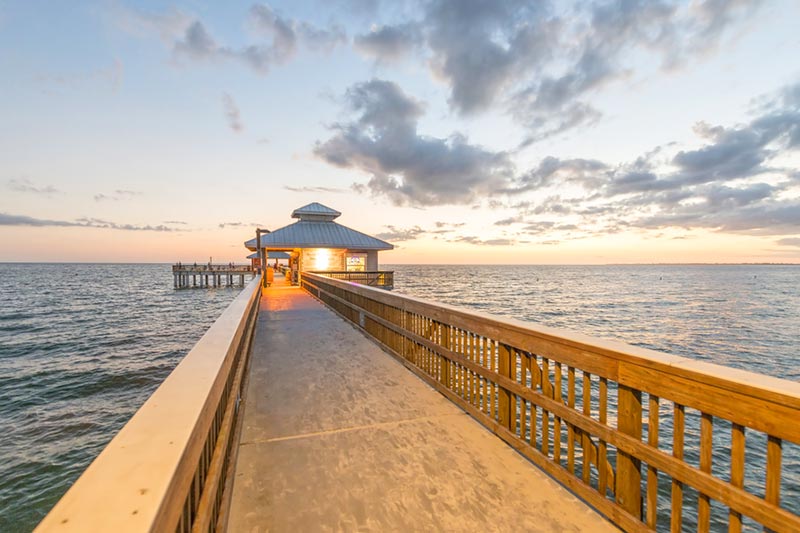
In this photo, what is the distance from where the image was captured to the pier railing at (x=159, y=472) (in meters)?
0.82

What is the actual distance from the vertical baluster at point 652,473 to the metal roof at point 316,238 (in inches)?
947

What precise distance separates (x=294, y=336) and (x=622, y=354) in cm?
659

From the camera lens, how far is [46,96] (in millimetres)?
13961

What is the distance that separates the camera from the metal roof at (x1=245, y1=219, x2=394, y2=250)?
24891mm

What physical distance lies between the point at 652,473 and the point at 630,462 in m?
0.12

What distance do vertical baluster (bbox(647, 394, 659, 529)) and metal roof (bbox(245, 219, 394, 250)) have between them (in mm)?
24045

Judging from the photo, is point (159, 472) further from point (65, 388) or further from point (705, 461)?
point (65, 388)

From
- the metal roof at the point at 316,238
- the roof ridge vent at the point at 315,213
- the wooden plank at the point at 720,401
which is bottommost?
the wooden plank at the point at 720,401

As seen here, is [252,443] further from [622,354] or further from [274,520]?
[622,354]

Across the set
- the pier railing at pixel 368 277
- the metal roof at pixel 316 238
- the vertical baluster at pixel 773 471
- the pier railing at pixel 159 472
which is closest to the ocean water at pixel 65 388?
the pier railing at pixel 159 472

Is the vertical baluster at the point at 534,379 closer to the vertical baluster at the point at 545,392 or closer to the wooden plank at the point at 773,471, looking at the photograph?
the vertical baluster at the point at 545,392

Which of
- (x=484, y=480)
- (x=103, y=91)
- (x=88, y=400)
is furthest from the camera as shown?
(x=103, y=91)

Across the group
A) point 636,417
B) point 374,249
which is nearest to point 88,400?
point 636,417

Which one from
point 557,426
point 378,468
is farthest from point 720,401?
point 378,468
